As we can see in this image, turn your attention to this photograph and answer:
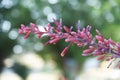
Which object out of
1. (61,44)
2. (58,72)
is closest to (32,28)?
(61,44)

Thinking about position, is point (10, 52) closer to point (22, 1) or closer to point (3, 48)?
point (3, 48)

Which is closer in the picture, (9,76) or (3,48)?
(3,48)

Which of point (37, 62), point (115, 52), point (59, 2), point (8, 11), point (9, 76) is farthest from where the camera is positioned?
point (37, 62)

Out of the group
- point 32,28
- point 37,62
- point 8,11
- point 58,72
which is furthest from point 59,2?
point 32,28

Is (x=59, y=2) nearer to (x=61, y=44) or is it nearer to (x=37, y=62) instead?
(x=61, y=44)

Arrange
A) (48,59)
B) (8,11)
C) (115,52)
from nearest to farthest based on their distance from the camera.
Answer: (115,52) < (8,11) < (48,59)

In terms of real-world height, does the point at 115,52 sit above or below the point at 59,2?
above

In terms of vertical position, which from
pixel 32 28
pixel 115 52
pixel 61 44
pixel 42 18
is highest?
pixel 32 28
